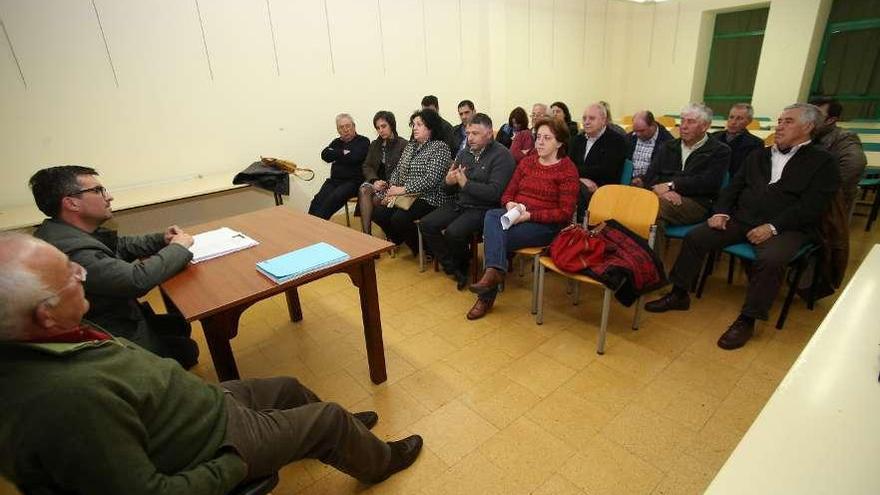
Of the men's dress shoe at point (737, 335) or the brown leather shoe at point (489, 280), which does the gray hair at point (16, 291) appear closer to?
the brown leather shoe at point (489, 280)

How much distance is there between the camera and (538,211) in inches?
107

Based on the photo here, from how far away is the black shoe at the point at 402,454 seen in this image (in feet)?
5.36

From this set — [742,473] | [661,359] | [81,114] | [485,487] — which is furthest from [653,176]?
[81,114]

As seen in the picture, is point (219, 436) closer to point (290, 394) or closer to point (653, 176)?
point (290, 394)

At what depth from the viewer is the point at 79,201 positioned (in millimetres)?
1589

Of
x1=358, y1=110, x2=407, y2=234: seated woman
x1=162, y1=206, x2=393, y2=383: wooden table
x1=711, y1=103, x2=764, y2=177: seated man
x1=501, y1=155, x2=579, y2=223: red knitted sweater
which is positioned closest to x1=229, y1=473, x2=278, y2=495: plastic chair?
x1=162, y1=206, x2=393, y2=383: wooden table

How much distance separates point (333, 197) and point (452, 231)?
1706 millimetres

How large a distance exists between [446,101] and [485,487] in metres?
4.90

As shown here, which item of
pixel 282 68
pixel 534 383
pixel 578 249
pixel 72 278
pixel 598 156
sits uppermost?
pixel 282 68

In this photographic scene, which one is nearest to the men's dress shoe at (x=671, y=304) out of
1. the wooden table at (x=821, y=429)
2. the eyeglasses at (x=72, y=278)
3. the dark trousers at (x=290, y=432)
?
the wooden table at (x=821, y=429)

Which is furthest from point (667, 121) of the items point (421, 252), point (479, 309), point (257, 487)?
point (257, 487)

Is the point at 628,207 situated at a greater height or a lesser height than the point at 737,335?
greater

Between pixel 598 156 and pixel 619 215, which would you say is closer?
pixel 619 215

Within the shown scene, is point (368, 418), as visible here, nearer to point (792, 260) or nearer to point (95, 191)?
point (95, 191)
